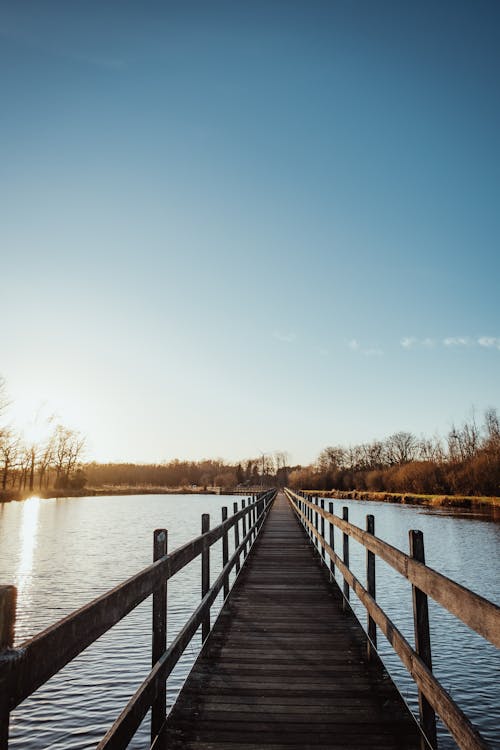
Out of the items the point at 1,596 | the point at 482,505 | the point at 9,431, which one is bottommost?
the point at 482,505

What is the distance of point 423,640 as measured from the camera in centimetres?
325

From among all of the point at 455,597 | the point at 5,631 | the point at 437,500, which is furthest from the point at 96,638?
the point at 437,500

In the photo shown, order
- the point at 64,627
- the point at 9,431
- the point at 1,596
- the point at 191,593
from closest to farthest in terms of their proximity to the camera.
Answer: the point at 1,596 < the point at 64,627 < the point at 191,593 < the point at 9,431

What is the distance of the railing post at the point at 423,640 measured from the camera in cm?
321

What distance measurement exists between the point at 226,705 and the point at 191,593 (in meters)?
9.38

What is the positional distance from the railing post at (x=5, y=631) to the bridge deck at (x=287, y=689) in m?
2.25

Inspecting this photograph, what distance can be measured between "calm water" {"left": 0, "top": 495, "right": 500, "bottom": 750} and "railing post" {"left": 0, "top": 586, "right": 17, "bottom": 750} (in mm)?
4941

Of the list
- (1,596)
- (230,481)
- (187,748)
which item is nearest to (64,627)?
(1,596)

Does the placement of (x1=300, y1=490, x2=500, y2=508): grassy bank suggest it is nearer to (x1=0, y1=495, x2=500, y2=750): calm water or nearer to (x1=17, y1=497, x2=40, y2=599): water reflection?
(x1=0, y1=495, x2=500, y2=750): calm water

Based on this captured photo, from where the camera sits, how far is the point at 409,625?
1009 centimetres

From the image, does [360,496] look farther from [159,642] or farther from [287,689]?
[159,642]

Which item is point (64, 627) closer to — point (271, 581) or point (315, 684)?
point (315, 684)

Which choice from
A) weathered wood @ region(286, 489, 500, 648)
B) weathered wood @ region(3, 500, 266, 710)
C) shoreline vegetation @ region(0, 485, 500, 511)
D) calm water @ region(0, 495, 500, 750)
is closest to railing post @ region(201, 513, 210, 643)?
calm water @ region(0, 495, 500, 750)

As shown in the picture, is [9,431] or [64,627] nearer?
[64,627]
